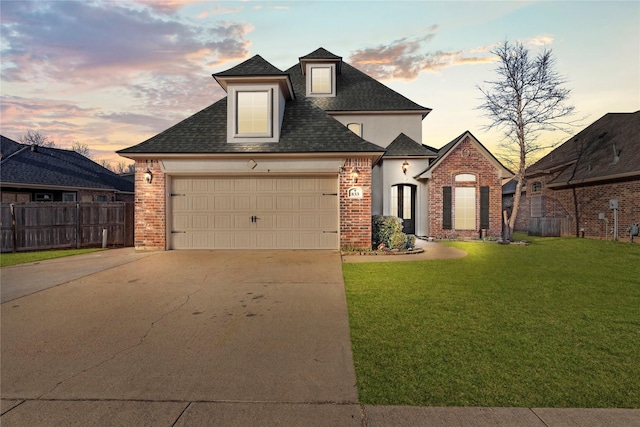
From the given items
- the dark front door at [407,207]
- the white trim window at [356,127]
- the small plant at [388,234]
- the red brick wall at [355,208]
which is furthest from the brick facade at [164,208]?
the white trim window at [356,127]

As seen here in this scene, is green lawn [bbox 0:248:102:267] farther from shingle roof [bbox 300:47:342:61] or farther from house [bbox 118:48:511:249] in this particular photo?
shingle roof [bbox 300:47:342:61]

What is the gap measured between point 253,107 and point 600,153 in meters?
18.1

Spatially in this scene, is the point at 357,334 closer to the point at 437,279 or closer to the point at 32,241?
the point at 437,279

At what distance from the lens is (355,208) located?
11.2 meters

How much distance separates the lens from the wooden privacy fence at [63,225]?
12.2 m

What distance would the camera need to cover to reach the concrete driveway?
3.17m

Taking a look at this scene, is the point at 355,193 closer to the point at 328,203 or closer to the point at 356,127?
the point at 328,203

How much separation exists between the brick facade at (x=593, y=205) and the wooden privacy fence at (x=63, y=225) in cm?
2144

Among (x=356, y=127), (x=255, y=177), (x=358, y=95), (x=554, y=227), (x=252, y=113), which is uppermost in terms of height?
(x=358, y=95)

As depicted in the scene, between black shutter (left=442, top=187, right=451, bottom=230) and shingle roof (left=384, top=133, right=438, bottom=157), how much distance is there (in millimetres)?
2399

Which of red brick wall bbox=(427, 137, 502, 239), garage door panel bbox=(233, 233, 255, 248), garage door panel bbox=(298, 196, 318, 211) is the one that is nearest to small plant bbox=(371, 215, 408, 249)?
garage door panel bbox=(298, 196, 318, 211)

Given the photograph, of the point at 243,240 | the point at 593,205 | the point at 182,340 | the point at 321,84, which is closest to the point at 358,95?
the point at 321,84

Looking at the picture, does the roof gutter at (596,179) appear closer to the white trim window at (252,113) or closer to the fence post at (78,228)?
the white trim window at (252,113)

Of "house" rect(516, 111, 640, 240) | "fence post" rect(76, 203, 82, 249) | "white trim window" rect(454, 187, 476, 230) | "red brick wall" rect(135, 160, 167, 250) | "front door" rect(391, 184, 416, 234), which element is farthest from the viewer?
"front door" rect(391, 184, 416, 234)
